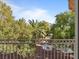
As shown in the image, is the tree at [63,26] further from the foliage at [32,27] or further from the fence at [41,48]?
the fence at [41,48]

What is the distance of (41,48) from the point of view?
18.3 ft

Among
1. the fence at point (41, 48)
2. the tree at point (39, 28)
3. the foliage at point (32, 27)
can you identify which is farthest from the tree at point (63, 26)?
the fence at point (41, 48)

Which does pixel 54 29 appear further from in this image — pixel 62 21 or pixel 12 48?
pixel 12 48

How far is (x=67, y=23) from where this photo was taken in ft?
25.0

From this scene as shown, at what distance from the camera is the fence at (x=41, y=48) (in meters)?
5.55

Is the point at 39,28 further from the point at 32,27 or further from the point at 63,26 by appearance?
the point at 63,26

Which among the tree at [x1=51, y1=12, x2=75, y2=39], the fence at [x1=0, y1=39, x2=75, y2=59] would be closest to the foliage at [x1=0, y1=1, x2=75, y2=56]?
the tree at [x1=51, y1=12, x2=75, y2=39]

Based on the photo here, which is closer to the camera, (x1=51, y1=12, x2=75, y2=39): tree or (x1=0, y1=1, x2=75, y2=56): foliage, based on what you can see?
(x1=0, y1=1, x2=75, y2=56): foliage

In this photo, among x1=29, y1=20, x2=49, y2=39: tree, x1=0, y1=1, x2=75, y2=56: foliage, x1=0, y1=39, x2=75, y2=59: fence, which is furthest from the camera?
x1=29, y1=20, x2=49, y2=39: tree

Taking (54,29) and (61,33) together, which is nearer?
(61,33)

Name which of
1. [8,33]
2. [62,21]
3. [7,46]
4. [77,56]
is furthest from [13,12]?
[77,56]

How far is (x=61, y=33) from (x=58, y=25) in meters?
0.56

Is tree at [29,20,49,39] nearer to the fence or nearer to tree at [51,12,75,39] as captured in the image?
tree at [51,12,75,39]

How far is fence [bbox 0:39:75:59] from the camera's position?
219 inches
